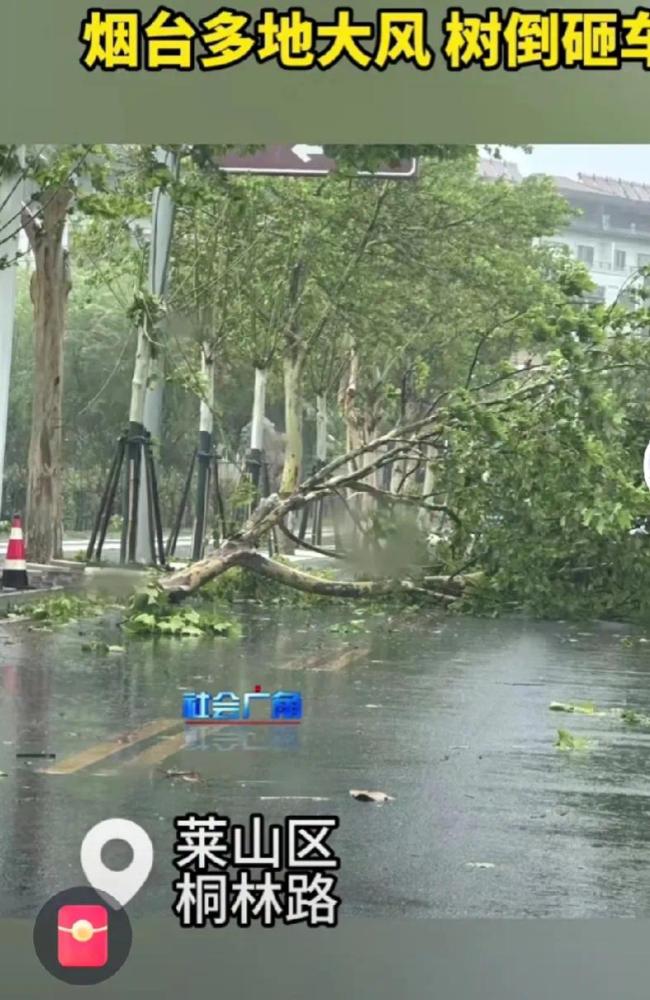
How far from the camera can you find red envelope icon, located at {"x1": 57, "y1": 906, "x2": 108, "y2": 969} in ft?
10.3

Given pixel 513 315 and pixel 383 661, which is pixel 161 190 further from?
pixel 383 661

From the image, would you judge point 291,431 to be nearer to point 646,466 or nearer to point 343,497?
point 343,497

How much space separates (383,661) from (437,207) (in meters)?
0.96

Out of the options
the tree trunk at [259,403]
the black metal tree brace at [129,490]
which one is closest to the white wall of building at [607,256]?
the tree trunk at [259,403]

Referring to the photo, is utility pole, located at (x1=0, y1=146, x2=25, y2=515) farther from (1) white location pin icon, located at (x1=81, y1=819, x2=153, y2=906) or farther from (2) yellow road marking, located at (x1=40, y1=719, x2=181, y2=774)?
(1) white location pin icon, located at (x1=81, y1=819, x2=153, y2=906)

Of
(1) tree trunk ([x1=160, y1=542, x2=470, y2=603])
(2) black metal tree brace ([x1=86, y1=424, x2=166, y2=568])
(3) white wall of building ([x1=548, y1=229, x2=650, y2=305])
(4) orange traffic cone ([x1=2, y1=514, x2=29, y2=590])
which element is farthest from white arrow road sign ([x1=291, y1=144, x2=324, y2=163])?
(4) orange traffic cone ([x1=2, y1=514, x2=29, y2=590])

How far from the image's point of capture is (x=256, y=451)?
11.8 ft

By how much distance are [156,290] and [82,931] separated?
132 cm

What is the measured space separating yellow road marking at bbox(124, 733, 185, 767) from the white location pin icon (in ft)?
0.38

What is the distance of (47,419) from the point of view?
3.46 metres

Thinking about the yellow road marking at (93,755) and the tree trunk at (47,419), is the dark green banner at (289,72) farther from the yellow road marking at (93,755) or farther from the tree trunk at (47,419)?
the yellow road marking at (93,755)

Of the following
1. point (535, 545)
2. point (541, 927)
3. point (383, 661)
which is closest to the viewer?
point (541, 927)

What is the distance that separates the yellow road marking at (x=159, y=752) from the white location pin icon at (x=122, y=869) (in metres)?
0.12

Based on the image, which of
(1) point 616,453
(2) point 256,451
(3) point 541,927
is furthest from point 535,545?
(3) point 541,927
